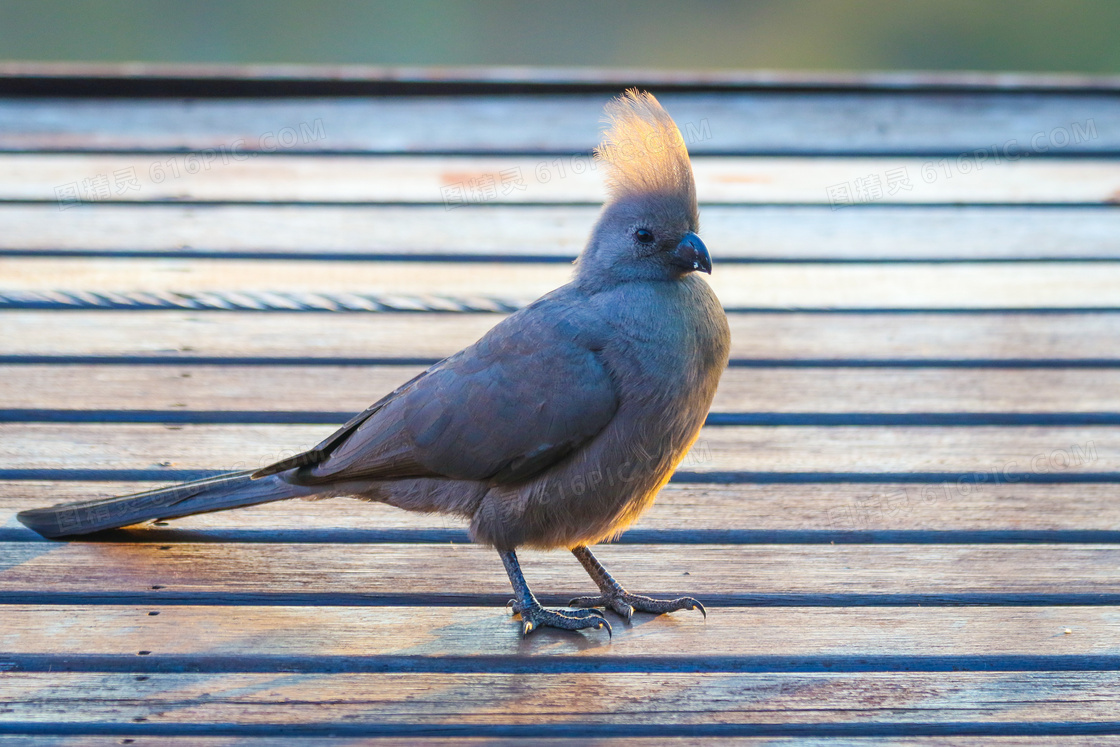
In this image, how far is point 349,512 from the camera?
2840 mm

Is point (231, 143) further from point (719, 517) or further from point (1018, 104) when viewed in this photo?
point (1018, 104)

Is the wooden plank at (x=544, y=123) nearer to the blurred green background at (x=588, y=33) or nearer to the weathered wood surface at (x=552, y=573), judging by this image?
the weathered wood surface at (x=552, y=573)

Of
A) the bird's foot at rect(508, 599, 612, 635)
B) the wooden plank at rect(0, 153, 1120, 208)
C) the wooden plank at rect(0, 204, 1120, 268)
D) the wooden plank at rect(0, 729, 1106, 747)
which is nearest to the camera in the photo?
the wooden plank at rect(0, 729, 1106, 747)

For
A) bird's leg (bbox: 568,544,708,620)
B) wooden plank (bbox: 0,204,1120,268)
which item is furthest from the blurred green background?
bird's leg (bbox: 568,544,708,620)

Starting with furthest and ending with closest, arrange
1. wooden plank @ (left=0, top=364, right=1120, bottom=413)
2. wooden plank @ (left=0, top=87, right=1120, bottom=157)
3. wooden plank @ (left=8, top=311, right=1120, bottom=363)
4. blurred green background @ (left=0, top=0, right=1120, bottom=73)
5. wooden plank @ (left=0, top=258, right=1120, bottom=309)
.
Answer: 1. blurred green background @ (left=0, top=0, right=1120, bottom=73)
2. wooden plank @ (left=0, top=87, right=1120, bottom=157)
3. wooden plank @ (left=0, top=258, right=1120, bottom=309)
4. wooden plank @ (left=8, top=311, right=1120, bottom=363)
5. wooden plank @ (left=0, top=364, right=1120, bottom=413)

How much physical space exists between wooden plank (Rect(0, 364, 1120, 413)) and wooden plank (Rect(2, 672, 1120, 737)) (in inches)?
45.1

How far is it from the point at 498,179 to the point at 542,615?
261cm

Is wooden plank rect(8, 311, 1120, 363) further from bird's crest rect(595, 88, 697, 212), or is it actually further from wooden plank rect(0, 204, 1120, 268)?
bird's crest rect(595, 88, 697, 212)

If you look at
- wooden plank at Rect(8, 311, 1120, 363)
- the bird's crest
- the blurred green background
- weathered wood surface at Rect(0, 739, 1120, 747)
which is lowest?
weathered wood surface at Rect(0, 739, 1120, 747)

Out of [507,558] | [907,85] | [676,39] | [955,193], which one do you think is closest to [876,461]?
[507,558]

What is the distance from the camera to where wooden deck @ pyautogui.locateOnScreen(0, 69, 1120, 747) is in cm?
219

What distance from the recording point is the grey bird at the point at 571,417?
8.05ft

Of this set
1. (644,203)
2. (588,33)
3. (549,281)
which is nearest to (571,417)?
(644,203)

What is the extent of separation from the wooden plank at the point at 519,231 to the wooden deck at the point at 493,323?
0.02m
